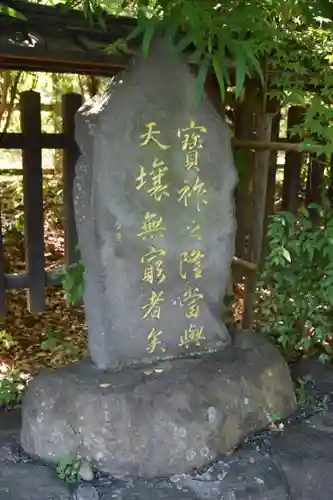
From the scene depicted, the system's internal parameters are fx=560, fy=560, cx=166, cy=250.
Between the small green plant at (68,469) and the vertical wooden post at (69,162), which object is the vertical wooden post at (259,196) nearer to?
the vertical wooden post at (69,162)

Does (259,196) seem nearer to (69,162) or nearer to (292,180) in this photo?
(292,180)

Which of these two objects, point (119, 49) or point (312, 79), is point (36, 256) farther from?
point (312, 79)

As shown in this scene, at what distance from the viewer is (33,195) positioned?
3.51 metres

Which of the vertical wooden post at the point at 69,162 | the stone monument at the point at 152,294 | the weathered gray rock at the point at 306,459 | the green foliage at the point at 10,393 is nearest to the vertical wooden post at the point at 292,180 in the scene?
the stone monument at the point at 152,294

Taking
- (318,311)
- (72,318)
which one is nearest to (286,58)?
(318,311)

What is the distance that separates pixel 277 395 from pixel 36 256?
1.72 m

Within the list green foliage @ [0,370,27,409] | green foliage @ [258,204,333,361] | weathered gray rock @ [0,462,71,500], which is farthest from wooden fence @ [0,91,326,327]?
weathered gray rock @ [0,462,71,500]

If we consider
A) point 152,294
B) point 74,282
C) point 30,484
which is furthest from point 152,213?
point 30,484

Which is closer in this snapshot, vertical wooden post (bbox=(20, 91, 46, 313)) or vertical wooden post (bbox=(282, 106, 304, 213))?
vertical wooden post (bbox=(20, 91, 46, 313))

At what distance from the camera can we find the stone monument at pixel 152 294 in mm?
2795

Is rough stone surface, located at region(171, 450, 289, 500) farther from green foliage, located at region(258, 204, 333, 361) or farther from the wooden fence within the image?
the wooden fence

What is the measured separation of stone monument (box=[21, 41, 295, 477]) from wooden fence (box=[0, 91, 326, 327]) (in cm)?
62

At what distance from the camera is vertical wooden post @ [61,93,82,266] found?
353 centimetres

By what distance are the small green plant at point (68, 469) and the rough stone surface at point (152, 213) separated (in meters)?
0.51
